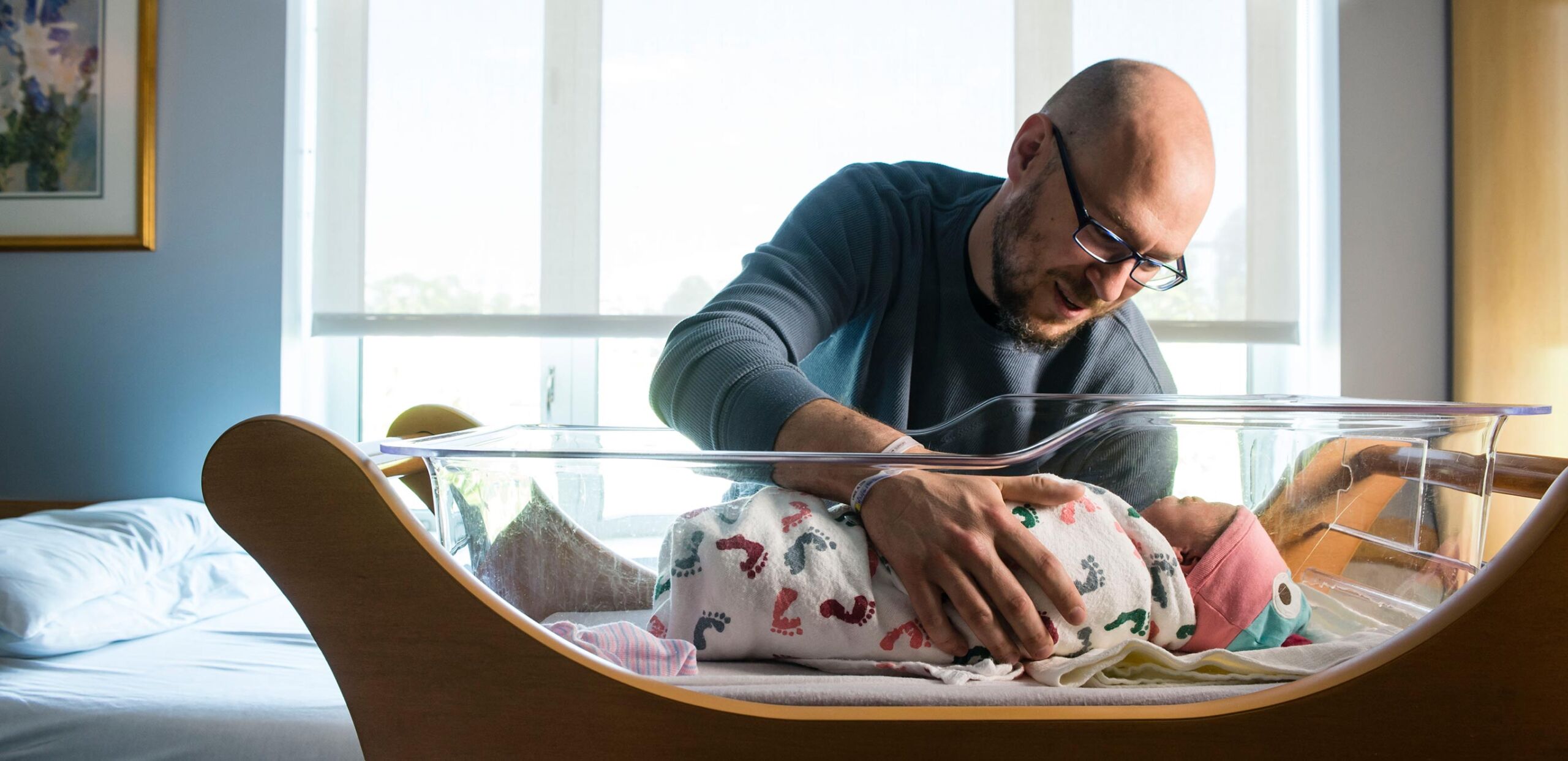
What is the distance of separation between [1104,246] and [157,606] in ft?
5.40

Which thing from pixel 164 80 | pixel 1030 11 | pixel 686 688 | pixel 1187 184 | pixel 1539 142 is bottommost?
pixel 686 688

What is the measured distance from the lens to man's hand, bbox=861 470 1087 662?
0.52m

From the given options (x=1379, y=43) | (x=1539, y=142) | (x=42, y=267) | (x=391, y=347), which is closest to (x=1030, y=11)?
(x=1379, y=43)

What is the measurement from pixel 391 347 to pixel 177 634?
3.41 feet

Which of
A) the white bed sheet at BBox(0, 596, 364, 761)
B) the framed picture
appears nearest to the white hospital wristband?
the white bed sheet at BBox(0, 596, 364, 761)

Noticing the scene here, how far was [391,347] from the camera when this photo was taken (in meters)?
2.42

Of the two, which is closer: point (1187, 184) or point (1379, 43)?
point (1187, 184)

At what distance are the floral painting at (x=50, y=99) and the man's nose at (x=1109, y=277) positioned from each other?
2.42 metres

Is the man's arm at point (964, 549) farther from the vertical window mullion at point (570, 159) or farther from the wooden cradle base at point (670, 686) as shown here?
the vertical window mullion at point (570, 159)

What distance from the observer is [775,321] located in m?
0.96

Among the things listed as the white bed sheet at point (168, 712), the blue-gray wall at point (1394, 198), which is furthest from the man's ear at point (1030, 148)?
the blue-gray wall at point (1394, 198)

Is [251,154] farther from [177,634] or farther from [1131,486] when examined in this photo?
[1131,486]

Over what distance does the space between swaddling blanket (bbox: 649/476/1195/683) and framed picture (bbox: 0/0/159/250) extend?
91.6 inches

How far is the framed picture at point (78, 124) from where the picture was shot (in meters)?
2.21
